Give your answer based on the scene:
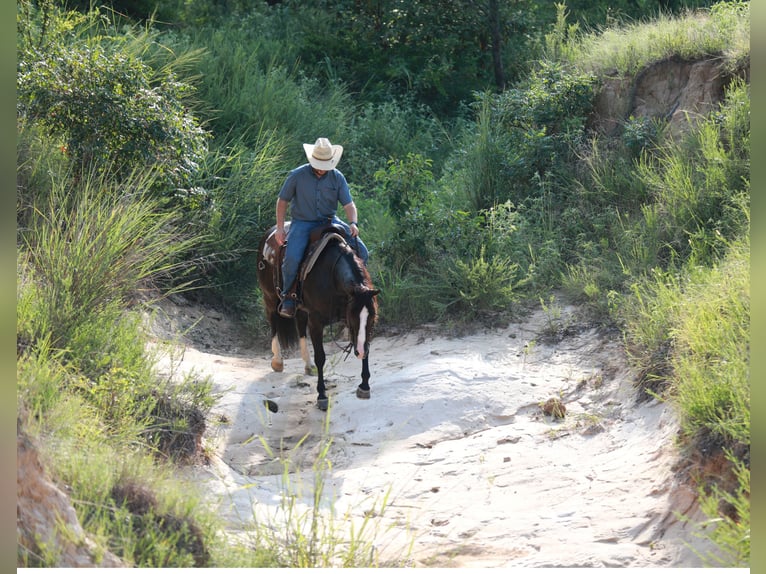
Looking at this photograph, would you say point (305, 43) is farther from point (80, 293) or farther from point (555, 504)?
point (555, 504)

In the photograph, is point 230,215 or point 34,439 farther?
point 230,215

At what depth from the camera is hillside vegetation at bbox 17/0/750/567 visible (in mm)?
5660

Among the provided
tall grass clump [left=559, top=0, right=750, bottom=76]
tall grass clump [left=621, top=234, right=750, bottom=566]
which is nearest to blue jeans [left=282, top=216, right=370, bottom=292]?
tall grass clump [left=621, top=234, right=750, bottom=566]

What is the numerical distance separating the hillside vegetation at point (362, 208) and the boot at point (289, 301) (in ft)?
3.36

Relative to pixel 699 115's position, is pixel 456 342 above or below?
below

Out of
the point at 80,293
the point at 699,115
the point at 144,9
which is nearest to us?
the point at 80,293

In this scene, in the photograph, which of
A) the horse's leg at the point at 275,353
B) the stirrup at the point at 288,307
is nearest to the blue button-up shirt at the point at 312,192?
the stirrup at the point at 288,307

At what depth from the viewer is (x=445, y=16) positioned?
16.7m

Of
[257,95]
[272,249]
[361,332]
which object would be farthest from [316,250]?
[257,95]

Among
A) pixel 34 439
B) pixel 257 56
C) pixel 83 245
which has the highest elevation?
pixel 257 56

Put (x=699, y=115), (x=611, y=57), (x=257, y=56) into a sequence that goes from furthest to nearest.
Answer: (x=257, y=56)
(x=611, y=57)
(x=699, y=115)

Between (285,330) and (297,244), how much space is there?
5.04 ft

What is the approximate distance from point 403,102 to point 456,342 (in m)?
7.73

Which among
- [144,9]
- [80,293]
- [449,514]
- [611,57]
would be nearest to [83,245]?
[80,293]
